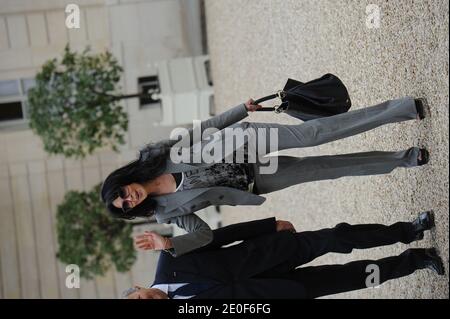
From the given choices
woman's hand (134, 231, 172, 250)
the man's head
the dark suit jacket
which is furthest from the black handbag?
the man's head

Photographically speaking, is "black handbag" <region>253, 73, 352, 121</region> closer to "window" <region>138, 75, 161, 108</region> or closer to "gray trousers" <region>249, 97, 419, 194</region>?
"gray trousers" <region>249, 97, 419, 194</region>

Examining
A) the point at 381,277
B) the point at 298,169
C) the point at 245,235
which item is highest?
the point at 298,169

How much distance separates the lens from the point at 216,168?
3896 millimetres

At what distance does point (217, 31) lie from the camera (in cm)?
944

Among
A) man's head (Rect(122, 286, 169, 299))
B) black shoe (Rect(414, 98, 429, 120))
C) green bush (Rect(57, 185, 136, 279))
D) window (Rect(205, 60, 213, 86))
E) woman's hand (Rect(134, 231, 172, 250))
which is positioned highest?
window (Rect(205, 60, 213, 86))

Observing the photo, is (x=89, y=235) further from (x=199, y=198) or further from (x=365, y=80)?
(x=199, y=198)

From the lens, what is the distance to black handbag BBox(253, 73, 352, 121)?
13.1 ft

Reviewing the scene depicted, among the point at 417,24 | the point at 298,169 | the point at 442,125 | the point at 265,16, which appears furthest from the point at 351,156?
the point at 265,16

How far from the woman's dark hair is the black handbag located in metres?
0.66

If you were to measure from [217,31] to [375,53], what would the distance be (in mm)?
5031

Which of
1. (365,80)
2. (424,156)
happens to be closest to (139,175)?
(424,156)

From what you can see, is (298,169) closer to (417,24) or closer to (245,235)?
(245,235)

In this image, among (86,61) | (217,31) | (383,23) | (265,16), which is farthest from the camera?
(217,31)

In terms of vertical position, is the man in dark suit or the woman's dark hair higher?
the woman's dark hair
